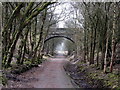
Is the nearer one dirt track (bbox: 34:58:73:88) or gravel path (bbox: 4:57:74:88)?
gravel path (bbox: 4:57:74:88)

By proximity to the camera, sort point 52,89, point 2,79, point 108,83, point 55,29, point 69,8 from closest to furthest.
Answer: point 2,79 → point 52,89 → point 108,83 → point 69,8 → point 55,29

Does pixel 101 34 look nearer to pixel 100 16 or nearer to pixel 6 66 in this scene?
pixel 100 16

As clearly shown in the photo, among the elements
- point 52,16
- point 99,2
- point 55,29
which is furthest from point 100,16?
point 55,29

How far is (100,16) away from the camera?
18.4 meters

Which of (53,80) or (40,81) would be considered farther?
(53,80)

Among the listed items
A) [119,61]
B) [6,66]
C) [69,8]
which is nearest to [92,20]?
[119,61]

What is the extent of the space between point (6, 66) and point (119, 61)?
10619 mm

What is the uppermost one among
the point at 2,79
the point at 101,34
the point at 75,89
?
the point at 101,34

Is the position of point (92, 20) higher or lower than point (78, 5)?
lower

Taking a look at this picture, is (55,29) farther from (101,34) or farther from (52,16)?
(101,34)

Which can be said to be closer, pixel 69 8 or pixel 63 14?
pixel 69 8

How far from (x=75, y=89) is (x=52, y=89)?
1329 millimetres

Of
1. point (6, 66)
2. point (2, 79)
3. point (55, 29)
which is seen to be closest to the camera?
point (2, 79)

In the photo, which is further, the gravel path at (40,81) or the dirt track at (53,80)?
the dirt track at (53,80)
